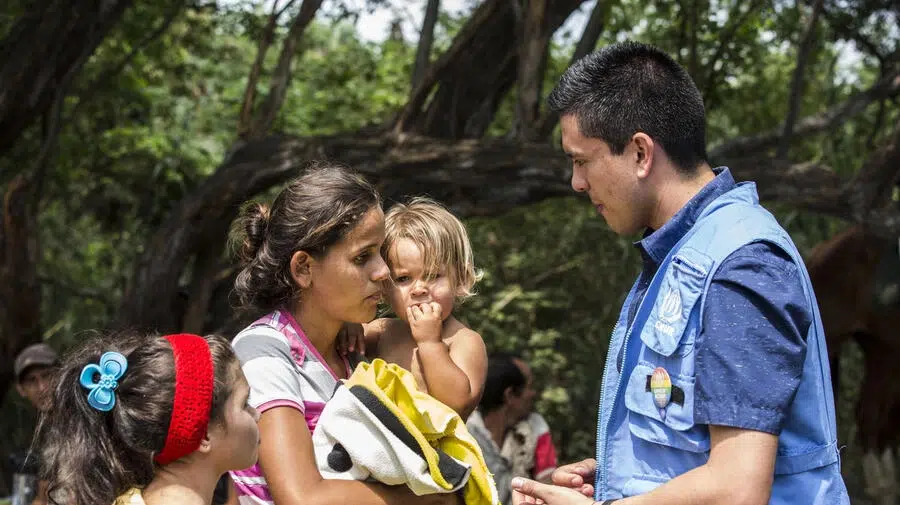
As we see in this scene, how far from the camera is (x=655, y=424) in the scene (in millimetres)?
1926

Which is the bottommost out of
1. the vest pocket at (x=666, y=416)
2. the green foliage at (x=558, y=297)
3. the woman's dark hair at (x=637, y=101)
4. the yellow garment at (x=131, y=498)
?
the green foliage at (x=558, y=297)

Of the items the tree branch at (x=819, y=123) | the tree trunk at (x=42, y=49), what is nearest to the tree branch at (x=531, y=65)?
the tree branch at (x=819, y=123)

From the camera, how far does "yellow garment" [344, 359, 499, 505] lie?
2244 mm

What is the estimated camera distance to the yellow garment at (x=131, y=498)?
6.89 ft

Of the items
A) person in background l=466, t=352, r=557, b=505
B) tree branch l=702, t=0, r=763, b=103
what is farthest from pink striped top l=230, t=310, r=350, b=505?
tree branch l=702, t=0, r=763, b=103

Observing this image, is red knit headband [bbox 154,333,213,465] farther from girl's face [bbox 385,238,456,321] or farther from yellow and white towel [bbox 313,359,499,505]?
girl's face [bbox 385,238,456,321]

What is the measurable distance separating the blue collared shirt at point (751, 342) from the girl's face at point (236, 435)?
2.91ft

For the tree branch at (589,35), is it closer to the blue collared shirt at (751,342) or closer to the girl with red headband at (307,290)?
the girl with red headband at (307,290)

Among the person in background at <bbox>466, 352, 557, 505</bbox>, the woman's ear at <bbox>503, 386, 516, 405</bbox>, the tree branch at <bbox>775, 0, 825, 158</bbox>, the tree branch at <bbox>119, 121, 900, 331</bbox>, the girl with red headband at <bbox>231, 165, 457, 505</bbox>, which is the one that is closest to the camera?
the girl with red headband at <bbox>231, 165, 457, 505</bbox>

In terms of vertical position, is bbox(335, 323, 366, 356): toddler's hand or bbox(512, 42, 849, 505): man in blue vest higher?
bbox(512, 42, 849, 505): man in blue vest

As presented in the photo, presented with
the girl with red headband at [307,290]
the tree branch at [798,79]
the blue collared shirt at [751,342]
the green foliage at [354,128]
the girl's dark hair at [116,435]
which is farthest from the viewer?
the green foliage at [354,128]

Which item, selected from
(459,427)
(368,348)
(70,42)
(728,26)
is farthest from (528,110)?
(459,427)

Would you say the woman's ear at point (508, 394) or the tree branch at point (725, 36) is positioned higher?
the tree branch at point (725, 36)

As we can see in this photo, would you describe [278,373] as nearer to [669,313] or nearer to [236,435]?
[236,435]
